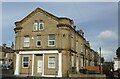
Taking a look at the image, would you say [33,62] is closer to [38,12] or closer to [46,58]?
[46,58]

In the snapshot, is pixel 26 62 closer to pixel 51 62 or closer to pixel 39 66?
pixel 39 66

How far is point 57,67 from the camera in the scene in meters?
32.9

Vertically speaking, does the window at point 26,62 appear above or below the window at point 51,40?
below

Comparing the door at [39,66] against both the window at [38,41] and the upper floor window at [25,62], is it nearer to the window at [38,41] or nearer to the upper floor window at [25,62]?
the upper floor window at [25,62]

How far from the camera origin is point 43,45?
34375mm

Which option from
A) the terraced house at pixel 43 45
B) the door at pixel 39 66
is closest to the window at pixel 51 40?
the terraced house at pixel 43 45

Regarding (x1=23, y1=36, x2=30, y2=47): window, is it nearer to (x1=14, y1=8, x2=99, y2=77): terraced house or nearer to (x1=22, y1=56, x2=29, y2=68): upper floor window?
(x1=14, y1=8, x2=99, y2=77): terraced house

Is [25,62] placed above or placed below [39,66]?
above

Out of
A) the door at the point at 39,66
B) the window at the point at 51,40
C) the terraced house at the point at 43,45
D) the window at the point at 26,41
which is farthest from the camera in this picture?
the window at the point at 26,41

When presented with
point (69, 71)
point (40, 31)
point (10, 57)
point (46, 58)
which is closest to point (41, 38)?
point (40, 31)

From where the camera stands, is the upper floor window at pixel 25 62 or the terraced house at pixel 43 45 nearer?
the terraced house at pixel 43 45

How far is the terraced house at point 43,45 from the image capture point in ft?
109

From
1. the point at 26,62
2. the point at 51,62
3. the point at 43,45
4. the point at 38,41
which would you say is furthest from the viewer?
the point at 38,41

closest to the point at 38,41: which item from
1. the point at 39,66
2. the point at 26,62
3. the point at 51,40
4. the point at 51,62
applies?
the point at 51,40
